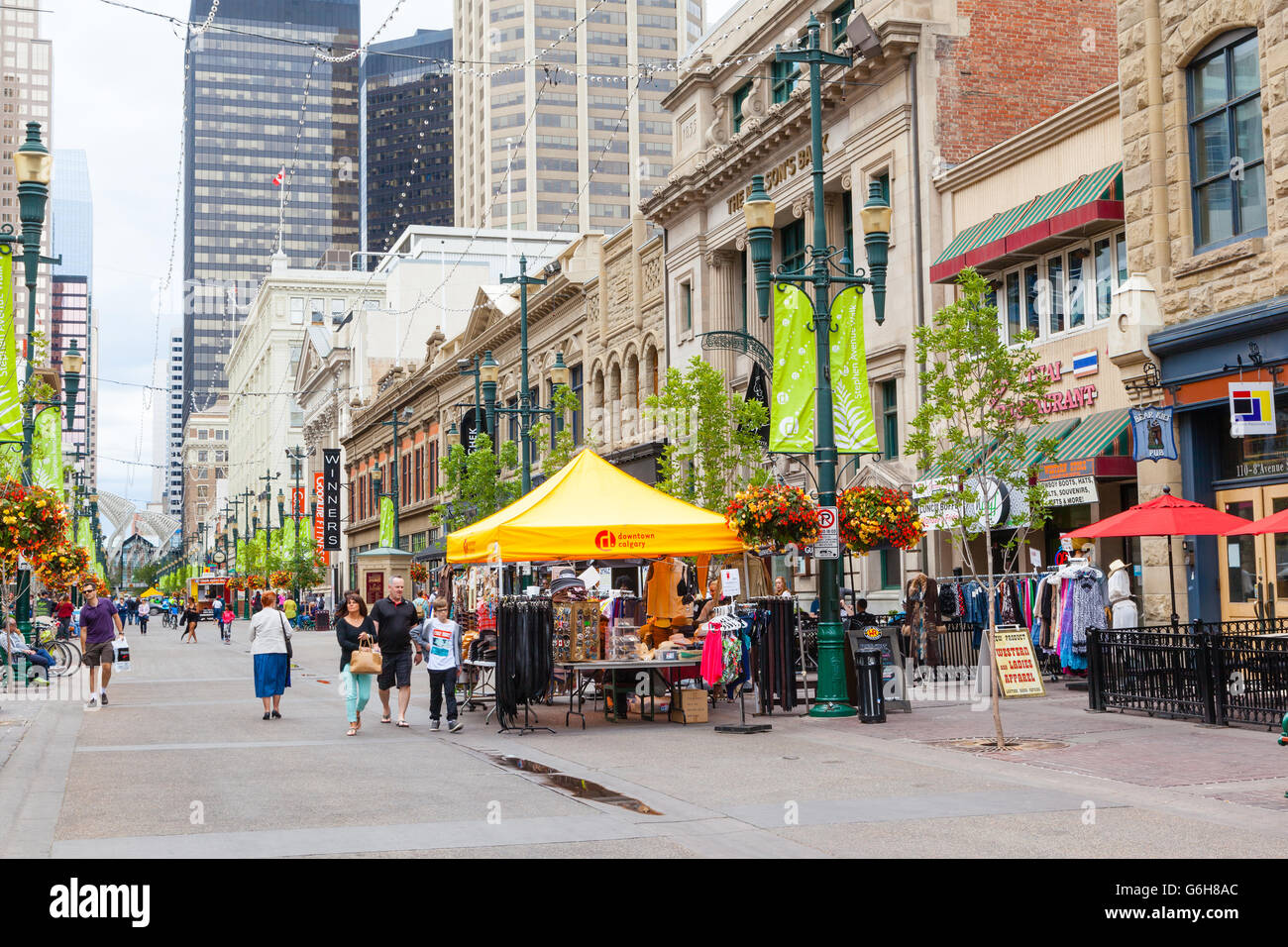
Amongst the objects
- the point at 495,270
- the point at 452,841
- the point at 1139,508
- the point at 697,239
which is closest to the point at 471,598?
the point at 697,239

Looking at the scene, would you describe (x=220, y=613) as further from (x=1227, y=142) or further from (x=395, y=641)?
(x=1227, y=142)

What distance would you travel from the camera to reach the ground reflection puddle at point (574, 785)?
10789 mm

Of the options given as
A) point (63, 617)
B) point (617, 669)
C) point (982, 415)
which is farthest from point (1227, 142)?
point (63, 617)

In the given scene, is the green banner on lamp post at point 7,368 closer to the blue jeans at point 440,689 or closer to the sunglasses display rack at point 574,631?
the blue jeans at point 440,689

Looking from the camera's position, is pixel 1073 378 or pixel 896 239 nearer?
pixel 1073 378

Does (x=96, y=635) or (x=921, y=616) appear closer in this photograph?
(x=96, y=635)

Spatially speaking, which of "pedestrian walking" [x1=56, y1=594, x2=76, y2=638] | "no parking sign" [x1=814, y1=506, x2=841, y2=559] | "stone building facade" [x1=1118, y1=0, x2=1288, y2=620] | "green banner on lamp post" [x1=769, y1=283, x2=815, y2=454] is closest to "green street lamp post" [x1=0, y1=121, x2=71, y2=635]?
"green banner on lamp post" [x1=769, y1=283, x2=815, y2=454]

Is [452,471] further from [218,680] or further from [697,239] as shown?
[218,680]

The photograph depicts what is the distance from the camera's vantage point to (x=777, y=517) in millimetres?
17453

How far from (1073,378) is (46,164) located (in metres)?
17.0

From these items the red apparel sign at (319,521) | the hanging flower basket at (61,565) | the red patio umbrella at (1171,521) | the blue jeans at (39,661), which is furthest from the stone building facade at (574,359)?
the red patio umbrella at (1171,521)

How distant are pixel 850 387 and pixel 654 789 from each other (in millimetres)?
10730

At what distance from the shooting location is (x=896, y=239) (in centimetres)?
2928

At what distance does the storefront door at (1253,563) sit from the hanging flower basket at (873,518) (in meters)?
4.75
